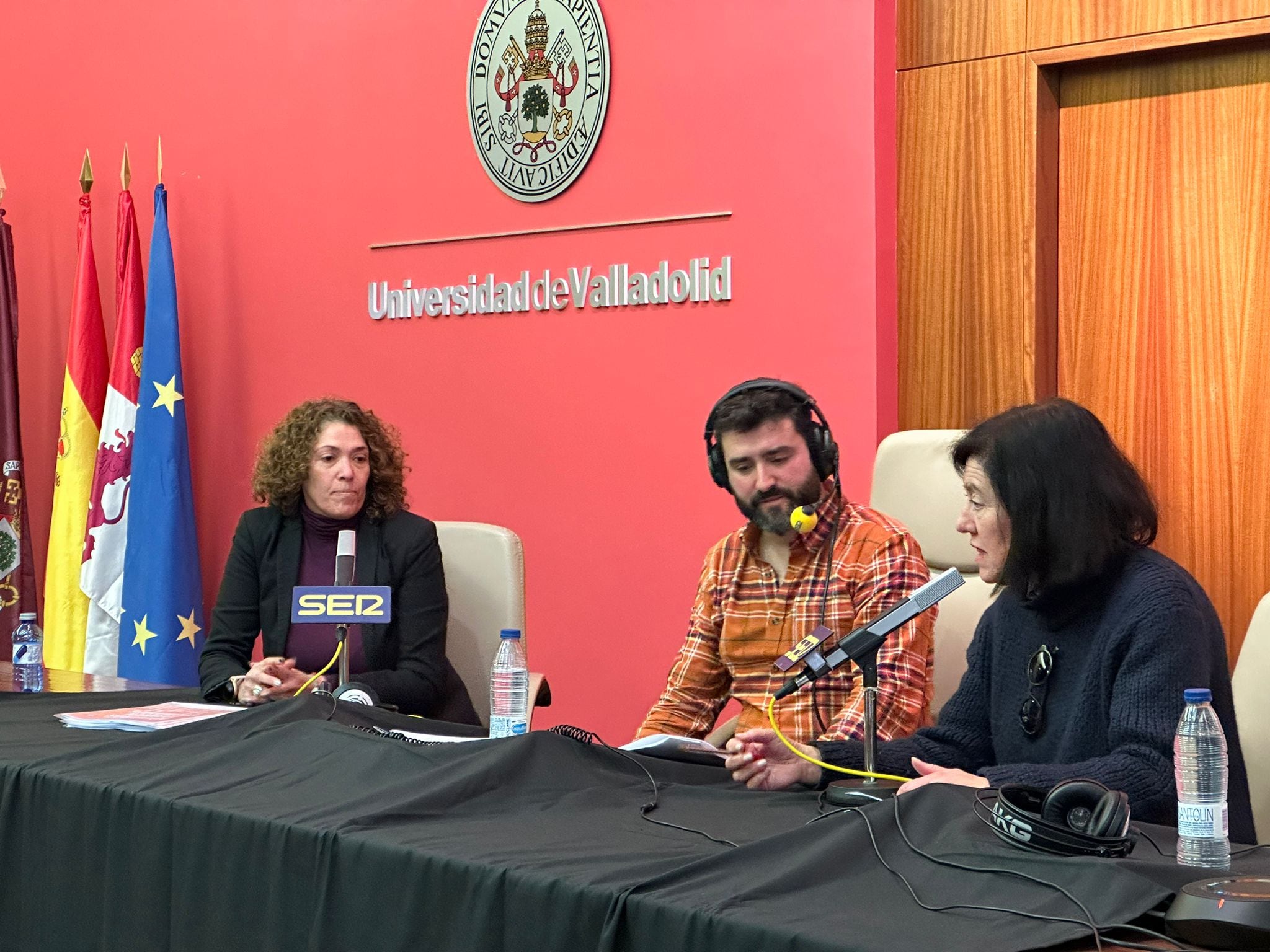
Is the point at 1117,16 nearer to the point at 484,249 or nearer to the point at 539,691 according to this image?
the point at 484,249

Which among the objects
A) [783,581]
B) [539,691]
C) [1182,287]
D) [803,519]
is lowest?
[539,691]

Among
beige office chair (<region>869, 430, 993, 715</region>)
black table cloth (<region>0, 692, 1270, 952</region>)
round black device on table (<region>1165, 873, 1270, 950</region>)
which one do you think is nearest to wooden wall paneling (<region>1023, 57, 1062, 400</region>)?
beige office chair (<region>869, 430, 993, 715</region>)

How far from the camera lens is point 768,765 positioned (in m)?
1.87

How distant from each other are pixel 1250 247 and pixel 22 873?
259cm

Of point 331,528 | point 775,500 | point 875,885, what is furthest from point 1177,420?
point 875,885

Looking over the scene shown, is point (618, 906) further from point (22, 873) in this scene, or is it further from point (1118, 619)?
point (22, 873)

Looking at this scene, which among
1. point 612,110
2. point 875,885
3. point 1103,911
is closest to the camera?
point 1103,911

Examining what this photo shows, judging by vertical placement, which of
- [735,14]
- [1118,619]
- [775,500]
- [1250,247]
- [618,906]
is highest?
[735,14]

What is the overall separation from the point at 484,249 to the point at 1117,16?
1.73 meters

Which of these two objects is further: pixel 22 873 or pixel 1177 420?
Answer: pixel 1177 420

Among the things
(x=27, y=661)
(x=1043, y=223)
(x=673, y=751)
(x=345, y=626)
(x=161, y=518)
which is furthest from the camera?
(x=161, y=518)

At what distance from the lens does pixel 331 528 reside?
3.14 meters

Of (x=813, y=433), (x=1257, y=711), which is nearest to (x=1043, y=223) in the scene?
Result: (x=813, y=433)

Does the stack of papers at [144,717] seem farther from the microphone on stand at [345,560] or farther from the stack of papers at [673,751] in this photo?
the stack of papers at [673,751]
